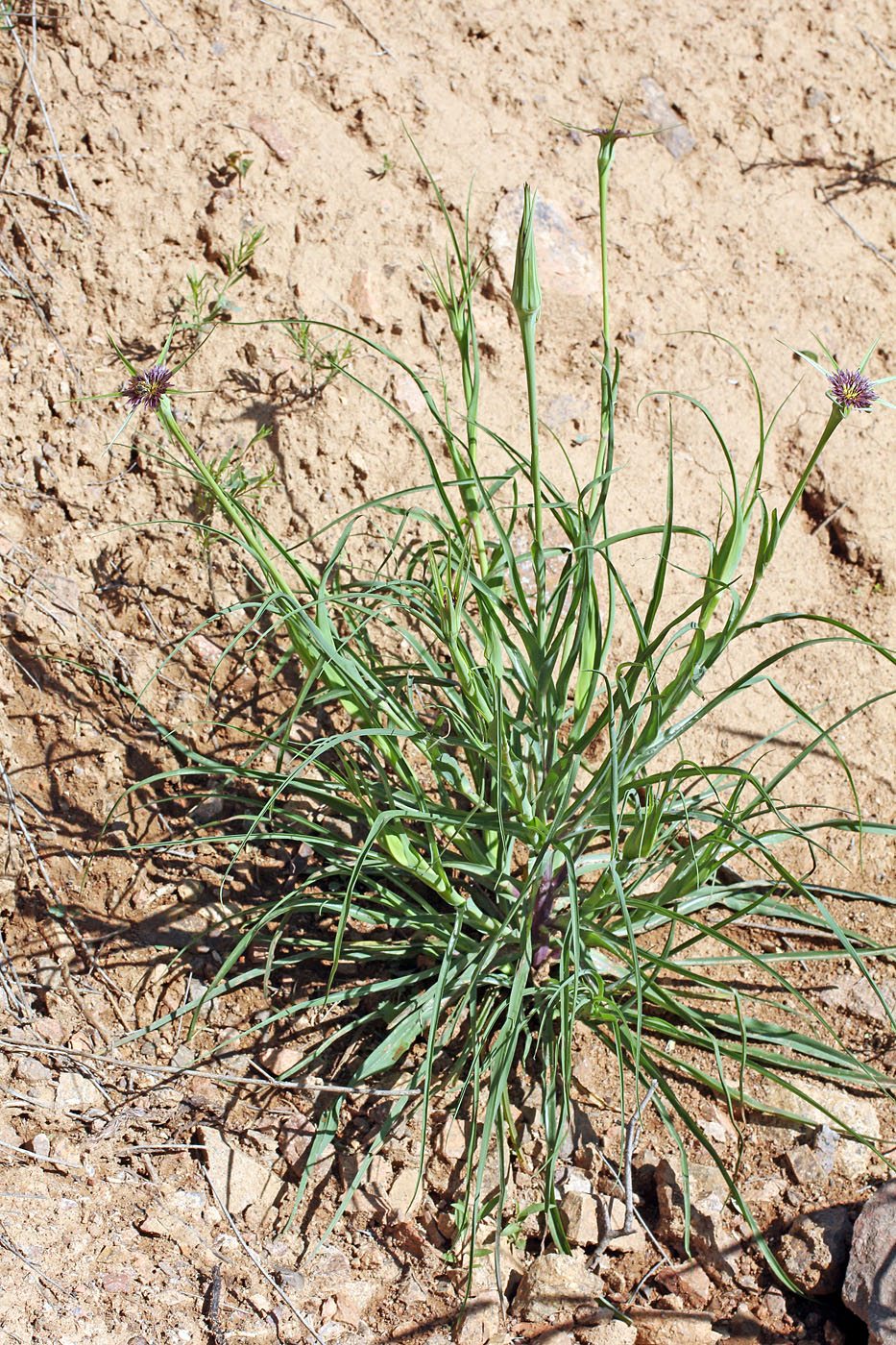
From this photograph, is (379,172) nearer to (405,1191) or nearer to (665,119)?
(665,119)

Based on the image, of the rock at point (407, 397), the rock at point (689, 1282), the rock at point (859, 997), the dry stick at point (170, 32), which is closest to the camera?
the rock at point (689, 1282)

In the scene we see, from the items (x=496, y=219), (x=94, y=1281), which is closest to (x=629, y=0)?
(x=496, y=219)

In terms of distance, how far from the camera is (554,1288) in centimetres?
149

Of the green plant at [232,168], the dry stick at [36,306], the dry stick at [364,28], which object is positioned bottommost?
the dry stick at [36,306]

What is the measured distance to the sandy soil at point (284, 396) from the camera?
1.51 metres

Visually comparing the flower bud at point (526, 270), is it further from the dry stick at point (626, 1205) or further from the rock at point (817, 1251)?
the rock at point (817, 1251)

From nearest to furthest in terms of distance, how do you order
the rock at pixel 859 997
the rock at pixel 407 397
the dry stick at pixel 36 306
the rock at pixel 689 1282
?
the rock at pixel 689 1282
the rock at pixel 859 997
the dry stick at pixel 36 306
the rock at pixel 407 397

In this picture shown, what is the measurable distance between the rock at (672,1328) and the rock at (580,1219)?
109 millimetres

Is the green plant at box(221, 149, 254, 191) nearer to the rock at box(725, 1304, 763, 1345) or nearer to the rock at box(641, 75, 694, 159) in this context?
the rock at box(641, 75, 694, 159)

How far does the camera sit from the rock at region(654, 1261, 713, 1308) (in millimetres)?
1509

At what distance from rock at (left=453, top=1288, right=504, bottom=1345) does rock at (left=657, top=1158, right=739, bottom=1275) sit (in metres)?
0.28

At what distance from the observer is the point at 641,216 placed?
8.71 ft

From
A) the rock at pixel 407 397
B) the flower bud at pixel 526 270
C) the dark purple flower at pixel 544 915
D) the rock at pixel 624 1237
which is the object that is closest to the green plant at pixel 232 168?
the rock at pixel 407 397

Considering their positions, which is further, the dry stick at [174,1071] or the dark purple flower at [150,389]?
the dry stick at [174,1071]
